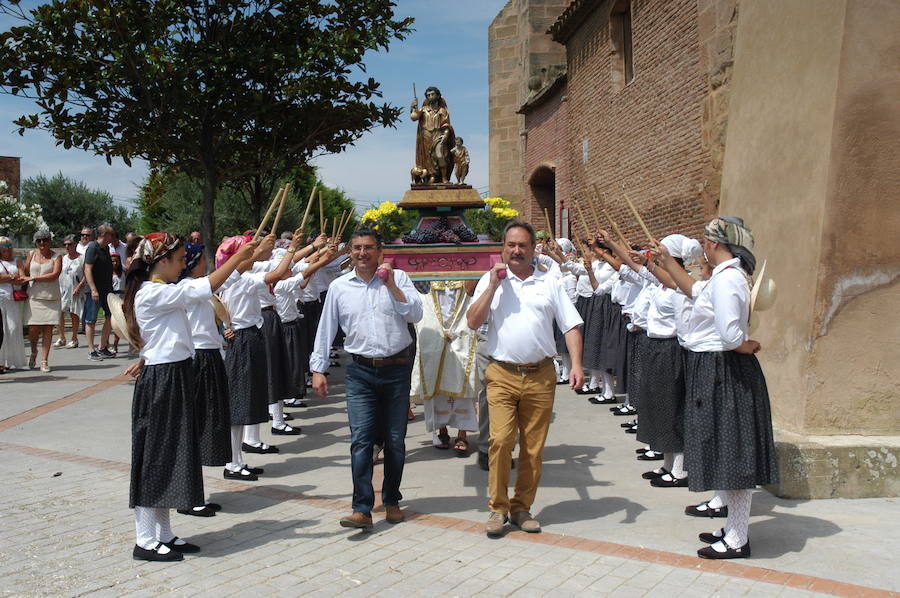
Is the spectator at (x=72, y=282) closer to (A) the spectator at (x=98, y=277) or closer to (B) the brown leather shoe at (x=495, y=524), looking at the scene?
(A) the spectator at (x=98, y=277)

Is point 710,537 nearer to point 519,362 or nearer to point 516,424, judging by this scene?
point 516,424

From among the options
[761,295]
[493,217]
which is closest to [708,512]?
[761,295]

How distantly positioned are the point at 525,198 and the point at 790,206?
21.4 metres

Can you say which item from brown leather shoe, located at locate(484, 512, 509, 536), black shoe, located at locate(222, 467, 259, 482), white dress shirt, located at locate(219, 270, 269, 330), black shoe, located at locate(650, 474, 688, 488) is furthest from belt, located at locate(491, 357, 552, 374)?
white dress shirt, located at locate(219, 270, 269, 330)

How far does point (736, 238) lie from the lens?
15.9 ft

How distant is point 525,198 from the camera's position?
28062mm

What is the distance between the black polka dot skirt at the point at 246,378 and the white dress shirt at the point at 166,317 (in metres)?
1.97

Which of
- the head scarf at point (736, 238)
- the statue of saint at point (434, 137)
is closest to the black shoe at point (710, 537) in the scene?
the head scarf at point (736, 238)

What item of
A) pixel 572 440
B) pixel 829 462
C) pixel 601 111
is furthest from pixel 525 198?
pixel 829 462

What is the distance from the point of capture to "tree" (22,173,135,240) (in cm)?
3666

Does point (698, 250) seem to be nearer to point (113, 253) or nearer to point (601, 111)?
point (113, 253)

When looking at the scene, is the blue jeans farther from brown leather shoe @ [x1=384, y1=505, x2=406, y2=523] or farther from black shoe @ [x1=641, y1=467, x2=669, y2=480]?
black shoe @ [x1=641, y1=467, x2=669, y2=480]

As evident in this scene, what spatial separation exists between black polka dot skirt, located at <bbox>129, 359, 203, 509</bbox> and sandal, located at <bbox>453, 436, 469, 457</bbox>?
10.1 ft

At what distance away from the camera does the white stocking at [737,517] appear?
4.76 m
